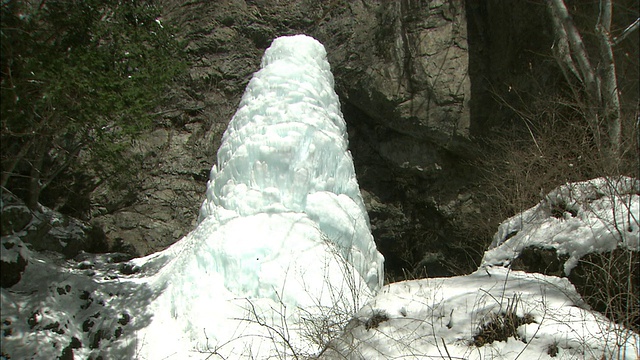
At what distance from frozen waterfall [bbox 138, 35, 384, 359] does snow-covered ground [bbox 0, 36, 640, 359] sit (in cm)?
1

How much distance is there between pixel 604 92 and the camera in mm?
6906

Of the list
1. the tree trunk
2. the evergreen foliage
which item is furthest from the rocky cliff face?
the evergreen foliage

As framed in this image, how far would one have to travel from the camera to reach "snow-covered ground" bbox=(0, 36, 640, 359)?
276 cm

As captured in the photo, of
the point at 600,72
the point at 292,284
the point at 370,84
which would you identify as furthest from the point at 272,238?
the point at 600,72

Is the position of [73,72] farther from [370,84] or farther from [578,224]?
[370,84]

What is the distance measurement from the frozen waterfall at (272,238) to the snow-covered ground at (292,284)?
13 millimetres

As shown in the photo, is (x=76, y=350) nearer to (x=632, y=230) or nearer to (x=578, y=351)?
(x=578, y=351)

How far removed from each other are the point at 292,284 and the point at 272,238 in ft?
1.51

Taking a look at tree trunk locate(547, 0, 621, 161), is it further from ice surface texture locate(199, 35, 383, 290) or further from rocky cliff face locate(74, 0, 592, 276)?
ice surface texture locate(199, 35, 383, 290)

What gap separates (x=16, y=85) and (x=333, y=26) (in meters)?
6.66

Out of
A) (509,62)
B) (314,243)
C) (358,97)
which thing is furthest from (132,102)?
(509,62)

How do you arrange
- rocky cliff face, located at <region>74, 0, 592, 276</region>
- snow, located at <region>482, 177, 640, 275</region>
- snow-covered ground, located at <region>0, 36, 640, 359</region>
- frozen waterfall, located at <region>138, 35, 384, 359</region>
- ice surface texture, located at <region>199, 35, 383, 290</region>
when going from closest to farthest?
snow-covered ground, located at <region>0, 36, 640, 359</region>, snow, located at <region>482, 177, 640, 275</region>, frozen waterfall, located at <region>138, 35, 384, 359</region>, ice surface texture, located at <region>199, 35, 383, 290</region>, rocky cliff face, located at <region>74, 0, 592, 276</region>

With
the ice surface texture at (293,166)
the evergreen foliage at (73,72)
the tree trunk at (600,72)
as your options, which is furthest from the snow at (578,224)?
the evergreen foliage at (73,72)

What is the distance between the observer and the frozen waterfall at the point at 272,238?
3670mm
